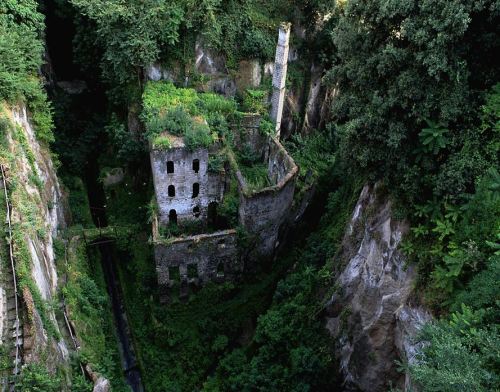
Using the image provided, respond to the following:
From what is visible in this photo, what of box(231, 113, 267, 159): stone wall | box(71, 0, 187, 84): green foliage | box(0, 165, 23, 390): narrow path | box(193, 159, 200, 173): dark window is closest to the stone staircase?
box(0, 165, 23, 390): narrow path

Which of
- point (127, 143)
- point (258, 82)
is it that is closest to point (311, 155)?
point (258, 82)

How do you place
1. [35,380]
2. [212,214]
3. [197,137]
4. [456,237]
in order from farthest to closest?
[212,214] < [197,137] < [456,237] < [35,380]

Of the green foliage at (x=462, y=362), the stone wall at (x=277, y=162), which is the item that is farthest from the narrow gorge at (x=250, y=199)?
the stone wall at (x=277, y=162)

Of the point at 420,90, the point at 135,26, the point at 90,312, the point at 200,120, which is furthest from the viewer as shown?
the point at 135,26

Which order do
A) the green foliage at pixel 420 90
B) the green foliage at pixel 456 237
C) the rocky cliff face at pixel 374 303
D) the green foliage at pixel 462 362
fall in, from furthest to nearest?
the rocky cliff face at pixel 374 303 → the green foliage at pixel 420 90 → the green foliage at pixel 456 237 → the green foliage at pixel 462 362

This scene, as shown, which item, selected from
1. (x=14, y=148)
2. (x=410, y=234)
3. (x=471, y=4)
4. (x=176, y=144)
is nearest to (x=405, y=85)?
(x=471, y=4)

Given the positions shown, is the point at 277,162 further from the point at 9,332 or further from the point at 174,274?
the point at 9,332

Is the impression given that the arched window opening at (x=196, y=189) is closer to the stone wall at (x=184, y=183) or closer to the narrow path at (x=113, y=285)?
the stone wall at (x=184, y=183)
